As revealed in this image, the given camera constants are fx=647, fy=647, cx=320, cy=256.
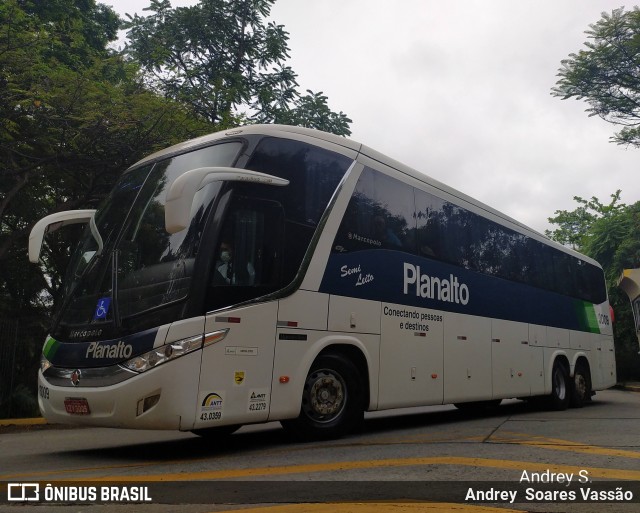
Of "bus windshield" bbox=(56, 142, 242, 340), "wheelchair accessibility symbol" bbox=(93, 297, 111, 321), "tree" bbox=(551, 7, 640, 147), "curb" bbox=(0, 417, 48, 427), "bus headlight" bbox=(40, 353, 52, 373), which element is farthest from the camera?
"tree" bbox=(551, 7, 640, 147)

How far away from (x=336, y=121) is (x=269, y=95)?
9.53 feet

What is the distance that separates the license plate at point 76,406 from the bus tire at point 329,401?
88.5 inches

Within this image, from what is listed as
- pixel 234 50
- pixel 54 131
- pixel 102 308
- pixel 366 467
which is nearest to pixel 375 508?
pixel 366 467

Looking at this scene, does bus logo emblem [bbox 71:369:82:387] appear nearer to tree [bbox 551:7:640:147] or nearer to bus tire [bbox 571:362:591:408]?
bus tire [bbox 571:362:591:408]

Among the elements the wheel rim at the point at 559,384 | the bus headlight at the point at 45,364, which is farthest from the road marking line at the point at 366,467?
the wheel rim at the point at 559,384

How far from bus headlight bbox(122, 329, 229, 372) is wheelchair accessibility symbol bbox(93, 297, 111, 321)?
0.71 metres

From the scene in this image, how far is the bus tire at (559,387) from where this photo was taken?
14.0 metres

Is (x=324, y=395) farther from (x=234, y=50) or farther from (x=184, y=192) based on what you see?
(x=234, y=50)

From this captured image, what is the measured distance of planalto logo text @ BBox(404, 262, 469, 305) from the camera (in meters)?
9.45

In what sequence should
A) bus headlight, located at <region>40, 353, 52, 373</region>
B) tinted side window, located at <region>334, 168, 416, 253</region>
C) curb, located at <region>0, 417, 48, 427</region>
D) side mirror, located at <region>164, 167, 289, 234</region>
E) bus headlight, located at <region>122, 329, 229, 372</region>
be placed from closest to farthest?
side mirror, located at <region>164, 167, 289, 234</region>
bus headlight, located at <region>122, 329, 229, 372</region>
bus headlight, located at <region>40, 353, 52, 373</region>
tinted side window, located at <region>334, 168, 416, 253</region>
curb, located at <region>0, 417, 48, 427</region>

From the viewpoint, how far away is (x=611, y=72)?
82.9 ft

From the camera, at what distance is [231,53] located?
2580cm

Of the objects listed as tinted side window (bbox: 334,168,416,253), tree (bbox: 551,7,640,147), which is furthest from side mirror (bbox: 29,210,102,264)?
tree (bbox: 551,7,640,147)

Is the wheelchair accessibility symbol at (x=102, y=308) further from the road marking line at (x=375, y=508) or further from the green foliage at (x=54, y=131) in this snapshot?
the green foliage at (x=54, y=131)
